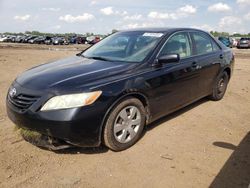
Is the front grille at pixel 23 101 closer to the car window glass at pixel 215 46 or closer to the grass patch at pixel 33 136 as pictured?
the grass patch at pixel 33 136

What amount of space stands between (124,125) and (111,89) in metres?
0.59

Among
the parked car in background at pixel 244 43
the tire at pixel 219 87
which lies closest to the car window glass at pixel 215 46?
the tire at pixel 219 87

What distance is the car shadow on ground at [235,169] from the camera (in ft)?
9.97

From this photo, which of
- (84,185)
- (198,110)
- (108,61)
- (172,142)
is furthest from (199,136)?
(84,185)

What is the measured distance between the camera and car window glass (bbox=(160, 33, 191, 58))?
4.39 meters

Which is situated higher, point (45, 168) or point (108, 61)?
point (108, 61)

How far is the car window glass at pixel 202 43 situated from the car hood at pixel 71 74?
6.09 ft

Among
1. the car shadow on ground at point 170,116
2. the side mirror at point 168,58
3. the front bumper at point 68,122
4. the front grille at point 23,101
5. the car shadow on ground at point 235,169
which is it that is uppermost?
the side mirror at point 168,58

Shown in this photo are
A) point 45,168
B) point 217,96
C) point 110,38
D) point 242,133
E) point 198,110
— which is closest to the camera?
point 45,168

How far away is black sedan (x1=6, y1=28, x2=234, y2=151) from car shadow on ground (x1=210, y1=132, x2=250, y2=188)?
3.88 feet

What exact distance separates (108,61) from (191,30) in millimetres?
1971

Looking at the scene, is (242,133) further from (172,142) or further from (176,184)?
(176,184)

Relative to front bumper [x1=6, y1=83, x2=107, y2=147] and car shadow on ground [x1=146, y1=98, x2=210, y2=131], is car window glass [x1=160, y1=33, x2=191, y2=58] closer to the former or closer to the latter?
car shadow on ground [x1=146, y1=98, x2=210, y2=131]

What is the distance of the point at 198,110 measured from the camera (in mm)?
5527
